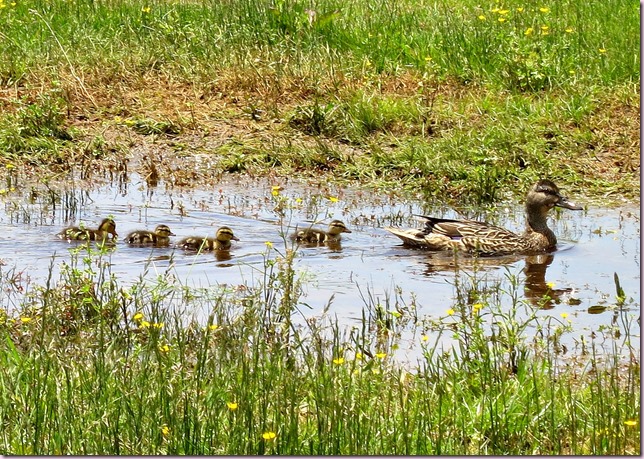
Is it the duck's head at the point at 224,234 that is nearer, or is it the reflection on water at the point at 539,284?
the reflection on water at the point at 539,284

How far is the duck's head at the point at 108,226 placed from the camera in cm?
981

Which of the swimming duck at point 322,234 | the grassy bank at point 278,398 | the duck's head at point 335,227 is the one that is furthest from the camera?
the duck's head at point 335,227

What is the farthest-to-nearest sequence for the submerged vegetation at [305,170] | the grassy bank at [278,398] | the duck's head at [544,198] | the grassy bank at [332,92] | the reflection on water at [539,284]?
the grassy bank at [332,92] → the duck's head at [544,198] → the reflection on water at [539,284] → the submerged vegetation at [305,170] → the grassy bank at [278,398]

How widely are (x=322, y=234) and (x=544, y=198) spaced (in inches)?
76.2

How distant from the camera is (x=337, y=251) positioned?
10.1 metres

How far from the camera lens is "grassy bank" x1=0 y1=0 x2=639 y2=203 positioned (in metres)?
12.2

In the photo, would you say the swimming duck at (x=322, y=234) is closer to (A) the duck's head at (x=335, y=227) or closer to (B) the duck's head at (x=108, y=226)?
(A) the duck's head at (x=335, y=227)

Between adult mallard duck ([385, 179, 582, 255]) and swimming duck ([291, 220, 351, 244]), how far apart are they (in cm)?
40

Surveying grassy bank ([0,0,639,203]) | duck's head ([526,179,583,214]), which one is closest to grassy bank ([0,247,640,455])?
duck's head ([526,179,583,214])

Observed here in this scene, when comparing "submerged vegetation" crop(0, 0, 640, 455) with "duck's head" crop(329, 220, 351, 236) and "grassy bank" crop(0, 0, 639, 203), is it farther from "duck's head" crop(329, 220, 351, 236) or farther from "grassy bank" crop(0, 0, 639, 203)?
"duck's head" crop(329, 220, 351, 236)

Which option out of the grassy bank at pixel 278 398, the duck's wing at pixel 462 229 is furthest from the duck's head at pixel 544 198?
the grassy bank at pixel 278 398

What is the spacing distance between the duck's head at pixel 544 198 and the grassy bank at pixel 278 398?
12.2ft

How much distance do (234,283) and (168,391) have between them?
3194 millimetres

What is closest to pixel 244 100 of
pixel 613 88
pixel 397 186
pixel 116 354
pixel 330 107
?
pixel 330 107
